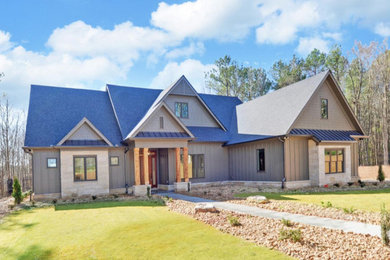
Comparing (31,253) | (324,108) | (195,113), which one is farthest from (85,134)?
(324,108)

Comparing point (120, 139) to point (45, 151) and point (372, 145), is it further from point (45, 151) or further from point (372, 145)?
point (372, 145)

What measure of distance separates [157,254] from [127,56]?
16290 mm

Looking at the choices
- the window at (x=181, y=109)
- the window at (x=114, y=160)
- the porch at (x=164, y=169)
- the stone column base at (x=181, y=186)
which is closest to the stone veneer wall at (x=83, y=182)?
the window at (x=114, y=160)

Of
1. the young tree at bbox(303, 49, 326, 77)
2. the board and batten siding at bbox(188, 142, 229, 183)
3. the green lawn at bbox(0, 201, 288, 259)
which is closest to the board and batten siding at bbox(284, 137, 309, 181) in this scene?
the board and batten siding at bbox(188, 142, 229, 183)

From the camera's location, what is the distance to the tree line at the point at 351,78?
107 feet

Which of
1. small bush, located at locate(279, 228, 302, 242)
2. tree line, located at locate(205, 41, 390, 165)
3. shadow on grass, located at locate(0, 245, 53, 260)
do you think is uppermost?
tree line, located at locate(205, 41, 390, 165)

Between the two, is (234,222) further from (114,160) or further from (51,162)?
(51,162)

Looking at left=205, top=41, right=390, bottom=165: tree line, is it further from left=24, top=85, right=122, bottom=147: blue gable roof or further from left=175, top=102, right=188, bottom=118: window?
left=24, top=85, right=122, bottom=147: blue gable roof

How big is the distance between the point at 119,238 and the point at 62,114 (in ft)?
43.6

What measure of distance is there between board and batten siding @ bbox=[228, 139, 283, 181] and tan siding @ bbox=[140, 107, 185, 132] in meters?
5.32

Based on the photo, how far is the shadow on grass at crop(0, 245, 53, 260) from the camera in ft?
22.6

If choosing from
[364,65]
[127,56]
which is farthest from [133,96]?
[364,65]

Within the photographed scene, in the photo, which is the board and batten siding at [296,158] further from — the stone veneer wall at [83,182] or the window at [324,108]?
the stone veneer wall at [83,182]

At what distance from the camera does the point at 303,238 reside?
7.32m
